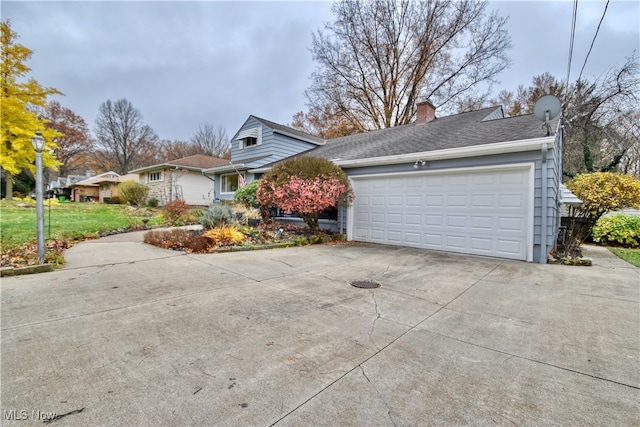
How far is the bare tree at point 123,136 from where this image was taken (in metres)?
32.3

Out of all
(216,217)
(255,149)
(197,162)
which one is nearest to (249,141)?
(255,149)

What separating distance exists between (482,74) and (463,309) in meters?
19.1

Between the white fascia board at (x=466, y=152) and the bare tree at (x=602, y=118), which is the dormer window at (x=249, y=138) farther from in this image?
the bare tree at (x=602, y=118)

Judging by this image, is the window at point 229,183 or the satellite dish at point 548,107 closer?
the satellite dish at point 548,107

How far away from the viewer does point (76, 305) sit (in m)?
3.21

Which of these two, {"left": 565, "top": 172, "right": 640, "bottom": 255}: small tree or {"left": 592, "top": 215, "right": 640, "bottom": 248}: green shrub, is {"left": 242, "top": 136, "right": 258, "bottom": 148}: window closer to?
{"left": 565, "top": 172, "right": 640, "bottom": 255}: small tree

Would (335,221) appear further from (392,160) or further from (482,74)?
(482,74)

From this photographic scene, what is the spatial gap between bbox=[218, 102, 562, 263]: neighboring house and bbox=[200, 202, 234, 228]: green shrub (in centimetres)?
375

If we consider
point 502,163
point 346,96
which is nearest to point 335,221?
point 502,163

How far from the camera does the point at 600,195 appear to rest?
24.1 feet

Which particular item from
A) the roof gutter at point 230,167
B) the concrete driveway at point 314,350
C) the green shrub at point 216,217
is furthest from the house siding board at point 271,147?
the concrete driveway at point 314,350

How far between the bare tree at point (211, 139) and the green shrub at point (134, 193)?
50.9 ft

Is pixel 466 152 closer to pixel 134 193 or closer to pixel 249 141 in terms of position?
pixel 249 141

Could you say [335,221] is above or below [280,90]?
below
